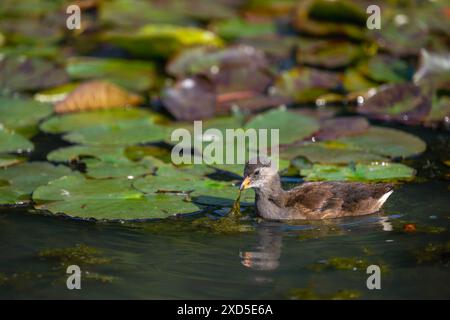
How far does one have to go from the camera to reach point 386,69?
12344 mm

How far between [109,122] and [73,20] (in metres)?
4.03

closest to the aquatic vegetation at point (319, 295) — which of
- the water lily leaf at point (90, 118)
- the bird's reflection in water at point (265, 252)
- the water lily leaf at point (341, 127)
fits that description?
the bird's reflection in water at point (265, 252)

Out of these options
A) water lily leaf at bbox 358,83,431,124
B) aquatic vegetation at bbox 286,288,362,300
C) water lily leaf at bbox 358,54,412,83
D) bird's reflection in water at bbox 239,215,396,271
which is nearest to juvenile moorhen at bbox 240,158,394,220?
bird's reflection in water at bbox 239,215,396,271

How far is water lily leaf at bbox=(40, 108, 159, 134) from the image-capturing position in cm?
1104

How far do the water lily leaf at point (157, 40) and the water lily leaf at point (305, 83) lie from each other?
1.62 meters

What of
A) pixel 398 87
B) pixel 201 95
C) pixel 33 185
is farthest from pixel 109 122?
pixel 398 87

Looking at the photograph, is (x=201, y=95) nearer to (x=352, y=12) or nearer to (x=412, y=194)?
(x=352, y=12)

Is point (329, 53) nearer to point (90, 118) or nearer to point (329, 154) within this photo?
point (329, 154)

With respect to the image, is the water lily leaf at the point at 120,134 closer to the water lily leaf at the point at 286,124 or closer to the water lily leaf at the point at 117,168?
the water lily leaf at the point at 117,168

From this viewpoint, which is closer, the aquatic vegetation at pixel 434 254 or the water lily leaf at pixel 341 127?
the aquatic vegetation at pixel 434 254

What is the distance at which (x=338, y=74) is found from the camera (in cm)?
1268

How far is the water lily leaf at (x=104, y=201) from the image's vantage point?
26.7 ft

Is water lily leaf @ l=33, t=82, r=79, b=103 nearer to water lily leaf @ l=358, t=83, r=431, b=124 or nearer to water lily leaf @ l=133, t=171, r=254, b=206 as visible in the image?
water lily leaf @ l=133, t=171, r=254, b=206
